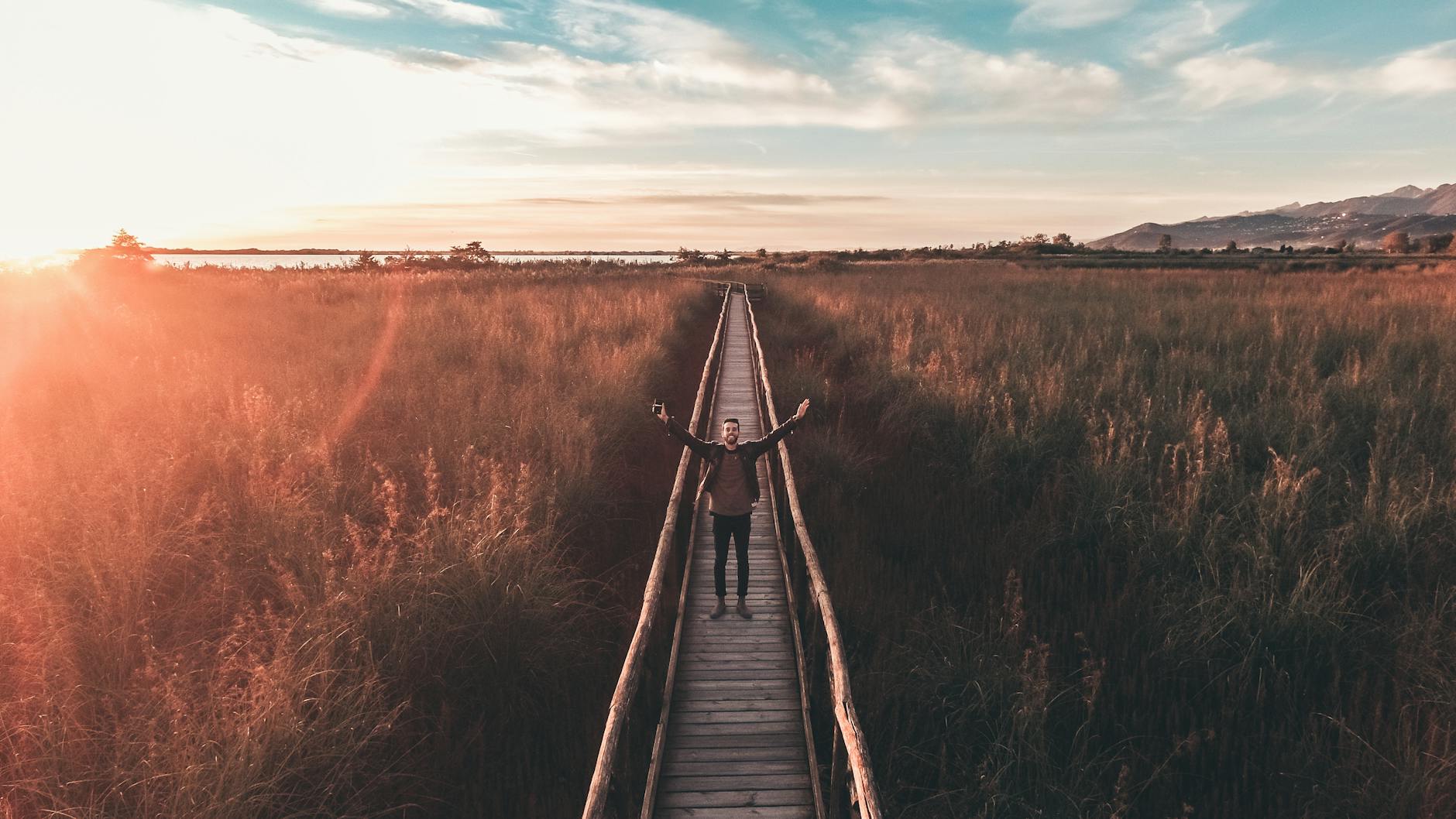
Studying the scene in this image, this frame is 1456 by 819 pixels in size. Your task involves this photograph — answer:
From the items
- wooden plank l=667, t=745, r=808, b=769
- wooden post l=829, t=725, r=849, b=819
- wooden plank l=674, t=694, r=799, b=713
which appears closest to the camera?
wooden post l=829, t=725, r=849, b=819

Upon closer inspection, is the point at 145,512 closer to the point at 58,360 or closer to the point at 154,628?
the point at 154,628

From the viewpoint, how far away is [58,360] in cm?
1001

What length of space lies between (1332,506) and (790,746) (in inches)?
214

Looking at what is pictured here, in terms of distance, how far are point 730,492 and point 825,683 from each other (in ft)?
5.31

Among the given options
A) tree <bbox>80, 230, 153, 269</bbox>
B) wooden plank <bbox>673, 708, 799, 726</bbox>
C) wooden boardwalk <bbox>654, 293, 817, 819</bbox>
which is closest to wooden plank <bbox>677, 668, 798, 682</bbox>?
wooden boardwalk <bbox>654, 293, 817, 819</bbox>

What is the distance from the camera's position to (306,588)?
169 inches

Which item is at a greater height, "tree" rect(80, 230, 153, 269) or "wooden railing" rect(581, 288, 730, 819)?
"tree" rect(80, 230, 153, 269)

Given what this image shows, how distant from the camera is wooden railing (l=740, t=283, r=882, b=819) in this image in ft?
9.18

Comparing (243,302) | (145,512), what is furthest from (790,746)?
(243,302)

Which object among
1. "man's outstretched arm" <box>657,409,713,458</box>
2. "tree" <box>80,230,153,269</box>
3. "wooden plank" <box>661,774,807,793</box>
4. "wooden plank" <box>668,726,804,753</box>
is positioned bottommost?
"wooden plank" <box>661,774,807,793</box>

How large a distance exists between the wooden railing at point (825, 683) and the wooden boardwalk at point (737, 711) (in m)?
0.15

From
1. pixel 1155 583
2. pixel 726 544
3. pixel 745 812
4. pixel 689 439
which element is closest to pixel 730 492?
pixel 726 544

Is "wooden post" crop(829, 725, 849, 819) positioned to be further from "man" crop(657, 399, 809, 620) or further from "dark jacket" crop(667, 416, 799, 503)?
"dark jacket" crop(667, 416, 799, 503)

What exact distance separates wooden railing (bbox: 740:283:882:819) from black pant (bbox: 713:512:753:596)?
43 cm
